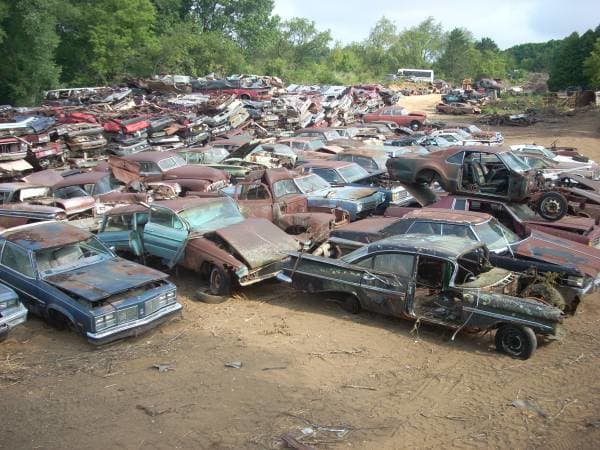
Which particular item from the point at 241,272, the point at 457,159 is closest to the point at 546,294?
the point at 241,272

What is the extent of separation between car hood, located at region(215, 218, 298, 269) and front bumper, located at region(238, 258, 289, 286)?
3.0 inches

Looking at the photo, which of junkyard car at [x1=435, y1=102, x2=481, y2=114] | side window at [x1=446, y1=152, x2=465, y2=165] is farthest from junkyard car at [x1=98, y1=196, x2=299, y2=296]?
junkyard car at [x1=435, y1=102, x2=481, y2=114]

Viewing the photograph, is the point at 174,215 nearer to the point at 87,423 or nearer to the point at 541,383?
the point at 87,423

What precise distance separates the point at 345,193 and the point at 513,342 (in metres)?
7.25

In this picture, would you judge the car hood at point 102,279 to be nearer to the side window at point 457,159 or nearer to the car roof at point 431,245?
the car roof at point 431,245

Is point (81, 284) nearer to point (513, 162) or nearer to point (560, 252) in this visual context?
point (560, 252)

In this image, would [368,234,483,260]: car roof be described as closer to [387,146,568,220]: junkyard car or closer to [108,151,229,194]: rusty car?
[387,146,568,220]: junkyard car

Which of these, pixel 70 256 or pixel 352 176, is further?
pixel 352 176

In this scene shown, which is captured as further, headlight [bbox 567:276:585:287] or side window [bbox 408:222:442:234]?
side window [bbox 408:222:442:234]

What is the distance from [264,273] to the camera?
9820 millimetres

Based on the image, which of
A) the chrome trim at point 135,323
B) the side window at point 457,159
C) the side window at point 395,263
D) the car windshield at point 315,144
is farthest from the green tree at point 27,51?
the side window at point 395,263

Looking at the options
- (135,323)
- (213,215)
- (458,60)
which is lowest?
(135,323)

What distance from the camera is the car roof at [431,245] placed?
8.02m

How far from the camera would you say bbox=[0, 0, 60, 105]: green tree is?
3747 centimetres
